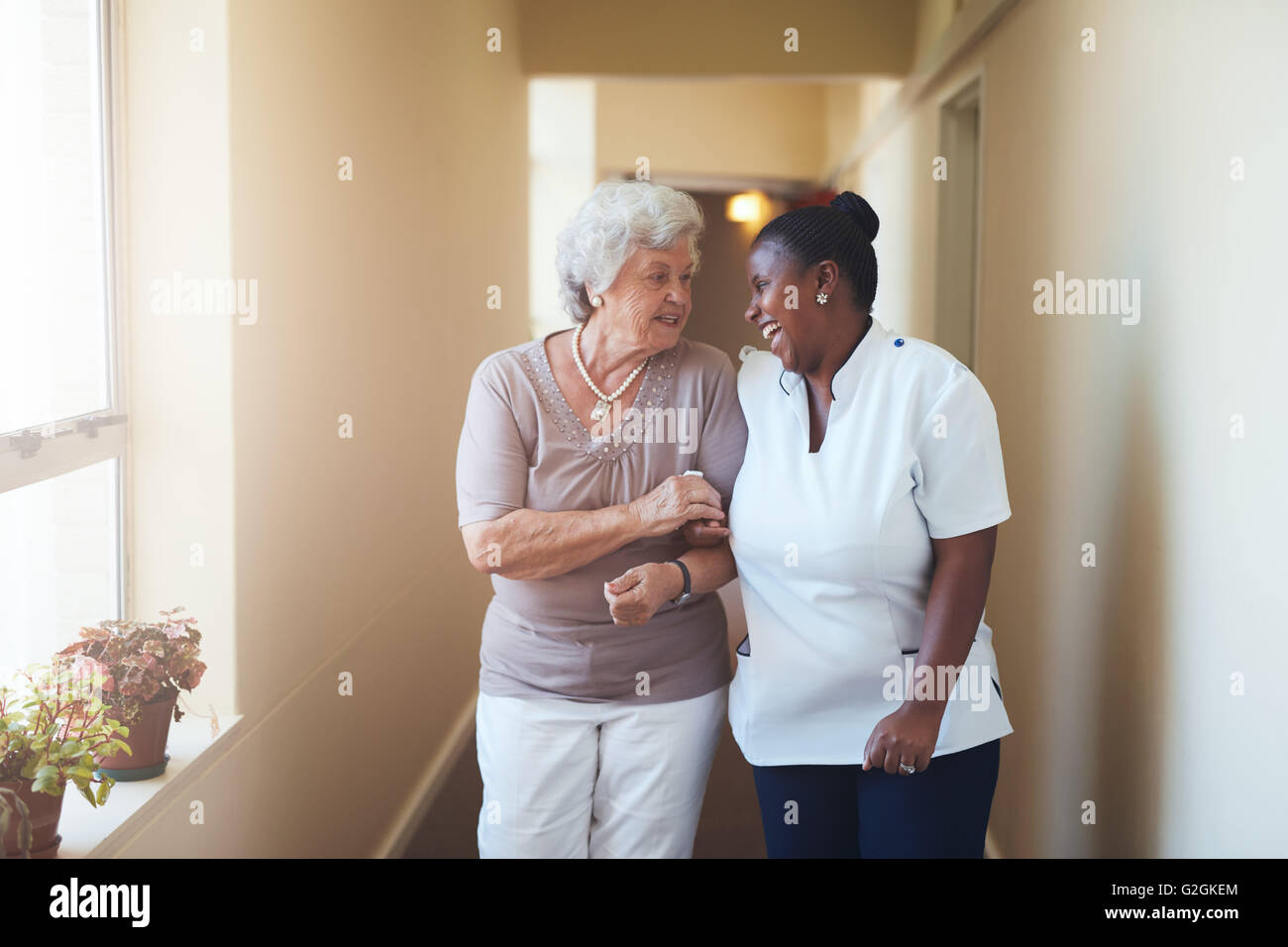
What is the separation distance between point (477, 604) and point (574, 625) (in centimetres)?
285

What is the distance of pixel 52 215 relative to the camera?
1751mm

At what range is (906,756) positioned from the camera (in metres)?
1.66

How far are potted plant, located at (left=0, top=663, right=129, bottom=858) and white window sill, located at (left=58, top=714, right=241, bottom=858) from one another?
58 millimetres

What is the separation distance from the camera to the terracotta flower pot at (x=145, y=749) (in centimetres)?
180

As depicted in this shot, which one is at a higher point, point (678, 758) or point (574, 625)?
point (574, 625)

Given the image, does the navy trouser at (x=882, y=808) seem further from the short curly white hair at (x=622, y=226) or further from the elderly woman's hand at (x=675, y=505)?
the short curly white hair at (x=622, y=226)

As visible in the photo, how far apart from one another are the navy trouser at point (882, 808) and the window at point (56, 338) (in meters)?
1.20

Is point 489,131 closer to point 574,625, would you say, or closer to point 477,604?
Answer: point 477,604

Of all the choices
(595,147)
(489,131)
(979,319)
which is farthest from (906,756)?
(595,147)

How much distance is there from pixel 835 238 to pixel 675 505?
49cm

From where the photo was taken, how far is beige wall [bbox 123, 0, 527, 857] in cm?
212

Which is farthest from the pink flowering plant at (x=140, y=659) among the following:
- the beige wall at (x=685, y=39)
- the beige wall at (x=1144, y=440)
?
the beige wall at (x=685, y=39)

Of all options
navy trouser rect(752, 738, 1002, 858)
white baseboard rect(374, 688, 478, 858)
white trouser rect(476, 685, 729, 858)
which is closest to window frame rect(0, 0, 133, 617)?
white trouser rect(476, 685, 729, 858)

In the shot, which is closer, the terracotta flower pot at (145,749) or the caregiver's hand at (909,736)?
the caregiver's hand at (909,736)
